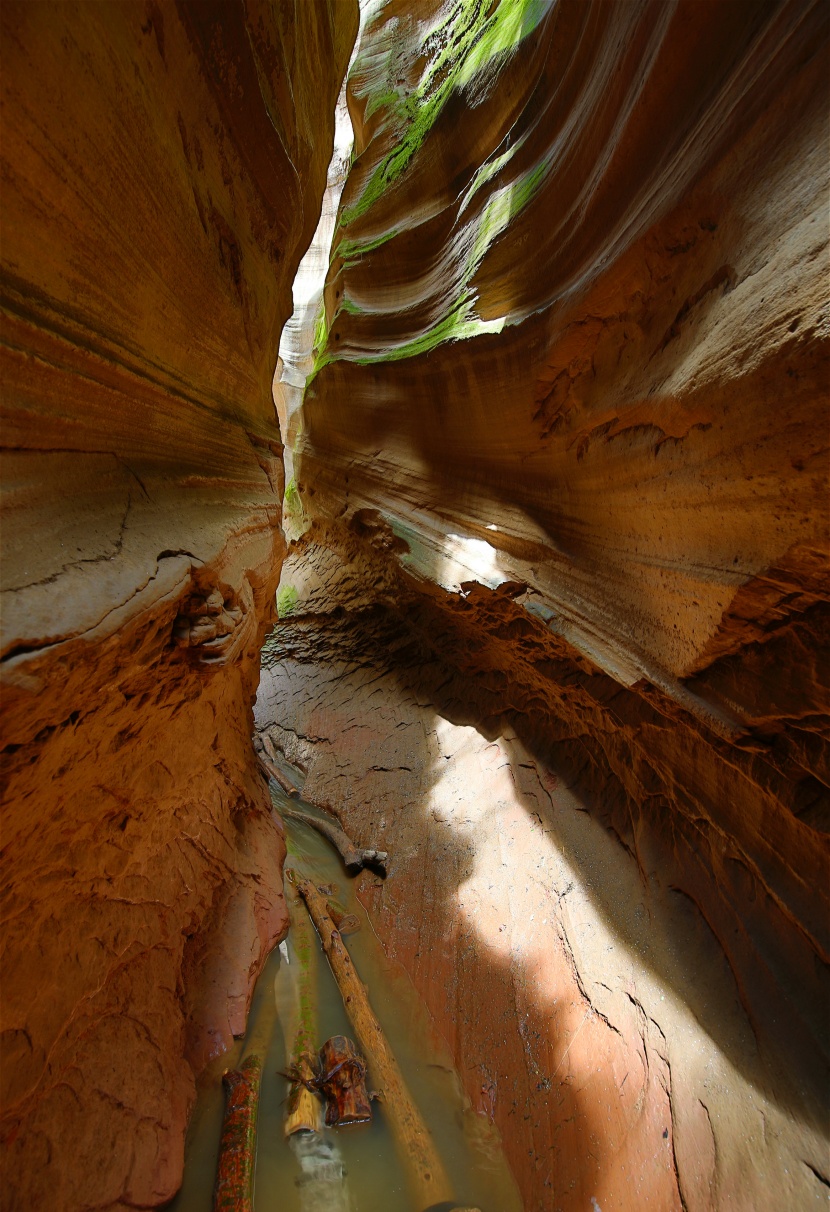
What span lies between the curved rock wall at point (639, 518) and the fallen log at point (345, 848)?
30 centimetres

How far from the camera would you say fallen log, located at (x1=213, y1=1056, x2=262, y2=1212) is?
2.68 metres

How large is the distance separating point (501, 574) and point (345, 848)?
3.32 meters

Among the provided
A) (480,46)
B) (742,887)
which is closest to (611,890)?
(742,887)

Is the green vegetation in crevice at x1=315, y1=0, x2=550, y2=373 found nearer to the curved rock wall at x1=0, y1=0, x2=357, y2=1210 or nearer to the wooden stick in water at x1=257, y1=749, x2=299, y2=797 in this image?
the curved rock wall at x1=0, y1=0, x2=357, y2=1210

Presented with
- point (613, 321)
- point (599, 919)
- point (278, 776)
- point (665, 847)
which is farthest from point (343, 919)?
point (613, 321)

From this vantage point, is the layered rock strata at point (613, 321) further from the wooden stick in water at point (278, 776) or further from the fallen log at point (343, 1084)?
the wooden stick in water at point (278, 776)

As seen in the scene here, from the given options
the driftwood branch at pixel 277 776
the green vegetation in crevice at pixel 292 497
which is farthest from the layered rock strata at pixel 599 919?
the green vegetation in crevice at pixel 292 497

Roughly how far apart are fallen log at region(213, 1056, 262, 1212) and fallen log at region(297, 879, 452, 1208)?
720 millimetres

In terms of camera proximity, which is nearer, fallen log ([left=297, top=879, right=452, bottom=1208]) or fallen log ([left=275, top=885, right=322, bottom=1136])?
fallen log ([left=297, top=879, right=452, bottom=1208])

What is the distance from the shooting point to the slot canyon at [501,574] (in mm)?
1898

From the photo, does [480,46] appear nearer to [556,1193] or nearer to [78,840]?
[78,840]

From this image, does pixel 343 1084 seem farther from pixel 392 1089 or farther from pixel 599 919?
pixel 599 919

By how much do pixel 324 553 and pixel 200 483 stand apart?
591 centimetres

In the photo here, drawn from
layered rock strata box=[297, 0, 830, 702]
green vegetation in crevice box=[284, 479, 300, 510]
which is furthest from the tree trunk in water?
green vegetation in crevice box=[284, 479, 300, 510]
